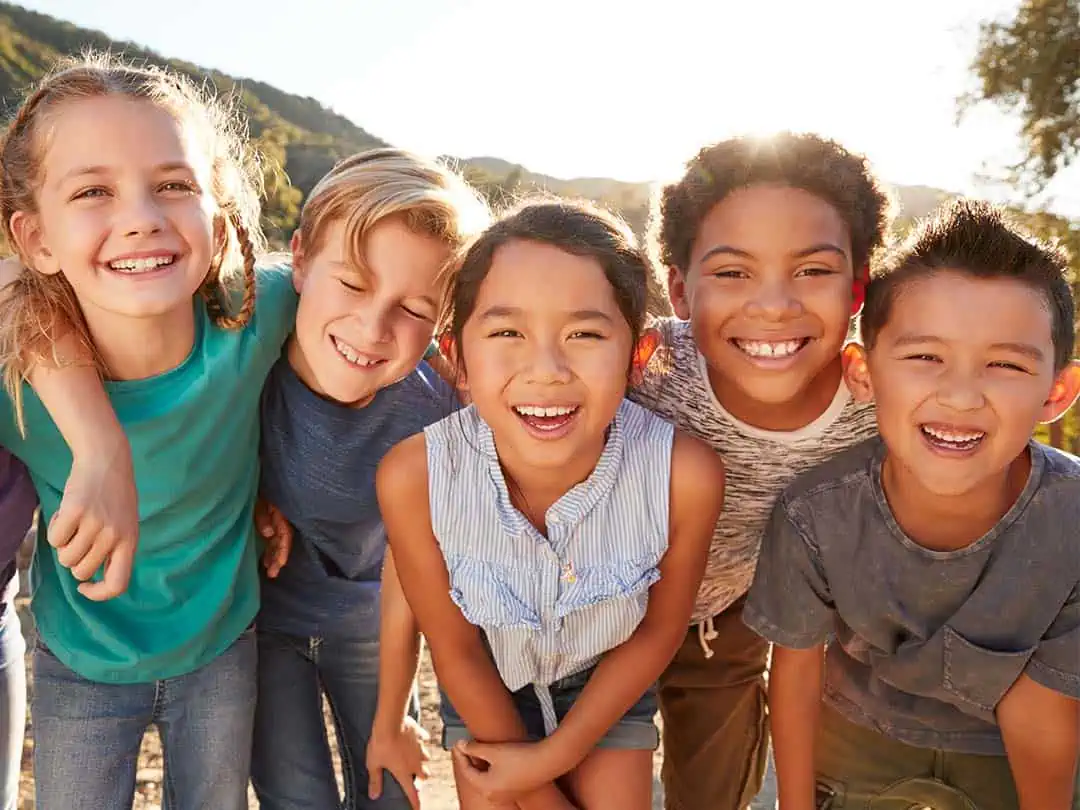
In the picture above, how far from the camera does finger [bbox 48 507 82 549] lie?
1661mm

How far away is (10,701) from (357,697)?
75 cm

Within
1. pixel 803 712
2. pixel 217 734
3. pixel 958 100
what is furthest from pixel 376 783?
pixel 958 100

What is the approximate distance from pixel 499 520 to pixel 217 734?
0.82 meters

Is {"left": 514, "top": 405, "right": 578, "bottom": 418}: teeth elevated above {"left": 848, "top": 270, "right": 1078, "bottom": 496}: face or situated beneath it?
situated beneath

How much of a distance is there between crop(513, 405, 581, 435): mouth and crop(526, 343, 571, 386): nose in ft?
0.19

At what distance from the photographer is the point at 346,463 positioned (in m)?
2.19

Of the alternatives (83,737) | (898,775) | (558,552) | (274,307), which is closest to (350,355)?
(274,307)

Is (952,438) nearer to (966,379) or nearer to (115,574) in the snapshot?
(966,379)

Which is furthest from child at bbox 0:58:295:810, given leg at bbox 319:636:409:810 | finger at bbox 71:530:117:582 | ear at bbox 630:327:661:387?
ear at bbox 630:327:661:387

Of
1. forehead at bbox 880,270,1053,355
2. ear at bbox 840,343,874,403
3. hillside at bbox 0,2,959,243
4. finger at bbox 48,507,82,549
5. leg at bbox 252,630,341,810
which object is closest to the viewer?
finger at bbox 48,507,82,549

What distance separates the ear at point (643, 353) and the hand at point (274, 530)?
0.87 m

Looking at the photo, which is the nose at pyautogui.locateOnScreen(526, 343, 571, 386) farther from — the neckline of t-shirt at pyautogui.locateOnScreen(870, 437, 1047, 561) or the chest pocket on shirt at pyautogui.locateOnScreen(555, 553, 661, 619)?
the neckline of t-shirt at pyautogui.locateOnScreen(870, 437, 1047, 561)

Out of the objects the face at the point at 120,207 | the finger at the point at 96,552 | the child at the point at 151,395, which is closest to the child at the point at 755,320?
the child at the point at 151,395

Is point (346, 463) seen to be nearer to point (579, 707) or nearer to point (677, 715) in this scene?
point (579, 707)
